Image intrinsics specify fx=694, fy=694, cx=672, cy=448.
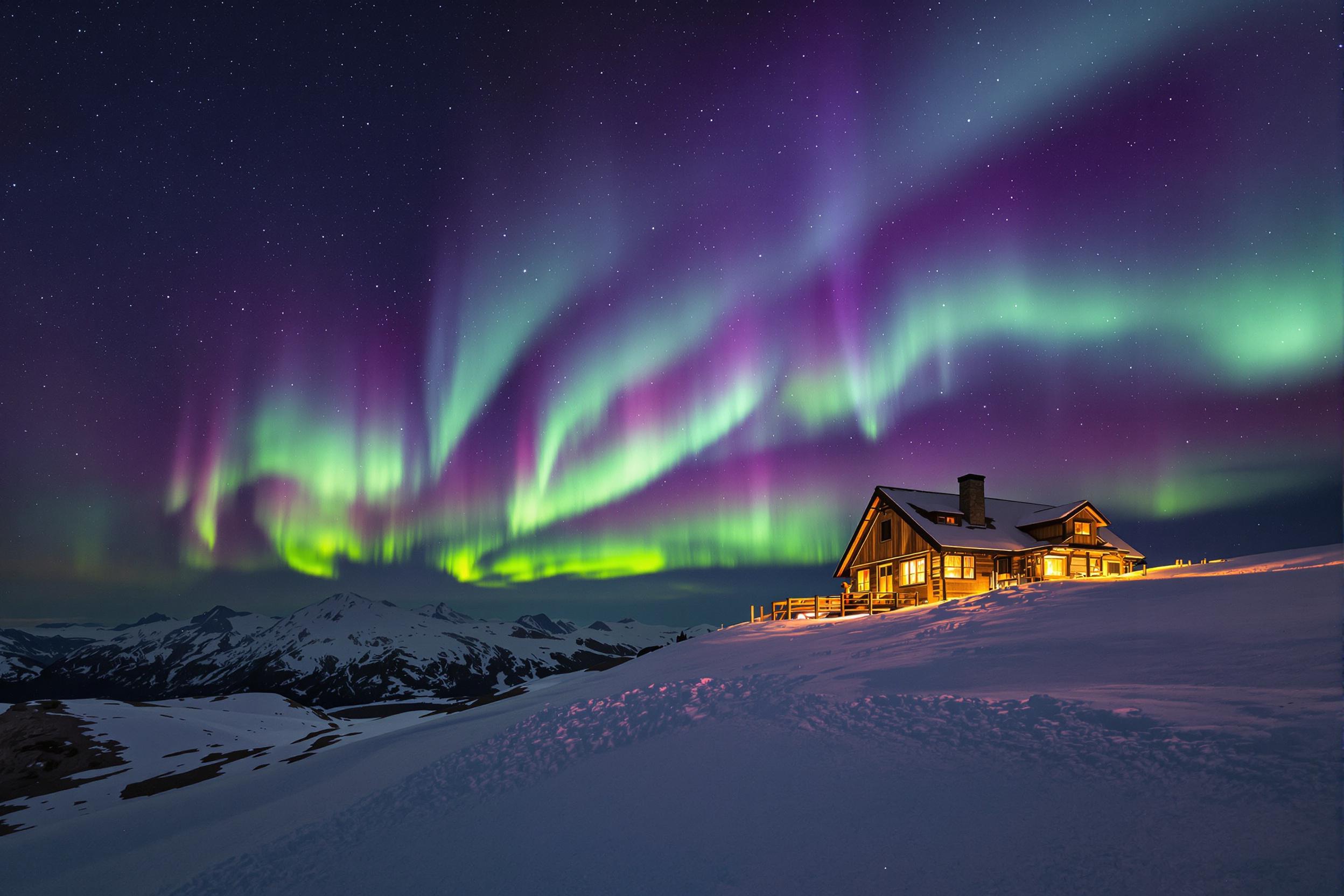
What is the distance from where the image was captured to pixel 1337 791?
25.1ft

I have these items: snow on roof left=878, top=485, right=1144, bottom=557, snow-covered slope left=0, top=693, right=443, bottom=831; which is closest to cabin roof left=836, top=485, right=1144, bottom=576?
snow on roof left=878, top=485, right=1144, bottom=557

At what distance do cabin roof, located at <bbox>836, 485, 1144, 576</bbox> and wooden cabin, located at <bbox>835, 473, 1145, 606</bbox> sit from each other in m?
0.07

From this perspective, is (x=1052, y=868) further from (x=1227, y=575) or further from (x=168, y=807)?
(x=168, y=807)

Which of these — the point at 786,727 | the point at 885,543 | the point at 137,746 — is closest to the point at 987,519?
the point at 885,543

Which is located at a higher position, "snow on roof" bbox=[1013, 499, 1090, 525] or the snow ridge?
"snow on roof" bbox=[1013, 499, 1090, 525]

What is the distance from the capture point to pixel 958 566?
41688 millimetres

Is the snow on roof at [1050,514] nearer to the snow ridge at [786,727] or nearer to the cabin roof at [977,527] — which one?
the cabin roof at [977,527]

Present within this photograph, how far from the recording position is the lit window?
41156 millimetres

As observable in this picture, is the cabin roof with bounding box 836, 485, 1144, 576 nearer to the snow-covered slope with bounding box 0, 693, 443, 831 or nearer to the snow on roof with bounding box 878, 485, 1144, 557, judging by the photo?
the snow on roof with bounding box 878, 485, 1144, 557

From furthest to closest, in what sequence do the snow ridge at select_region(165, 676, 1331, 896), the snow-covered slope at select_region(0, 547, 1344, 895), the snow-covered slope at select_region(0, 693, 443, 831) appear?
the snow-covered slope at select_region(0, 693, 443, 831), the snow ridge at select_region(165, 676, 1331, 896), the snow-covered slope at select_region(0, 547, 1344, 895)

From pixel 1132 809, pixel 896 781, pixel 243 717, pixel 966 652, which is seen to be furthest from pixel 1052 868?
pixel 243 717

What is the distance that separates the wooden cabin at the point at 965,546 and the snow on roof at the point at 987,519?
71 mm

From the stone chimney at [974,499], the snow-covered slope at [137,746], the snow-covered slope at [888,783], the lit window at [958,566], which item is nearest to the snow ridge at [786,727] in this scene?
the snow-covered slope at [888,783]

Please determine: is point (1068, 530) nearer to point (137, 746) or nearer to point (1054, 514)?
point (1054, 514)
